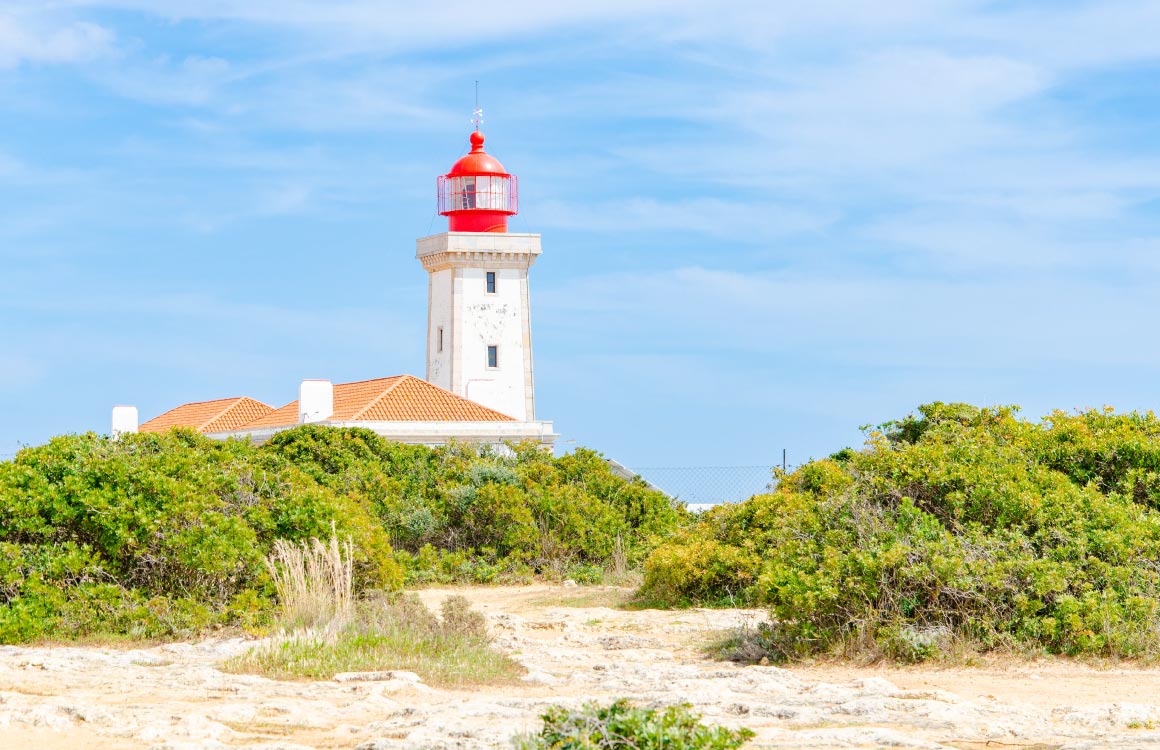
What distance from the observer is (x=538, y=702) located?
8.09 metres

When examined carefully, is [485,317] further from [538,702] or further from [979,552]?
[538,702]

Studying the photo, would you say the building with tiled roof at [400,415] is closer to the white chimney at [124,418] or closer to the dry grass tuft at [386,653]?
the white chimney at [124,418]

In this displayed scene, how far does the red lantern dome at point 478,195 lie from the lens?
130 ft

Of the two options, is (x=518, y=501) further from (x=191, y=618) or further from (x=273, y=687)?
(x=273, y=687)

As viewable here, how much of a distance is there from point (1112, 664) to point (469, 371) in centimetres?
2928

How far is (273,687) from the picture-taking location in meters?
8.66

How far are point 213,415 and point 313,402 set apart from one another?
7244 mm

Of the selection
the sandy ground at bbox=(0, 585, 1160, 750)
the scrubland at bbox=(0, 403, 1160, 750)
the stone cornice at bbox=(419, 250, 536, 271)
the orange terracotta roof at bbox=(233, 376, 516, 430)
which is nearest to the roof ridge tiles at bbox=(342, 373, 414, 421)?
the orange terracotta roof at bbox=(233, 376, 516, 430)

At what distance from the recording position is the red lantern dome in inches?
1559

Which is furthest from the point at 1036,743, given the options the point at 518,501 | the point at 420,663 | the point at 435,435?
the point at 435,435

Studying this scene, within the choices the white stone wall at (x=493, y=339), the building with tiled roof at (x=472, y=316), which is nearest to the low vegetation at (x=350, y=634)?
the building with tiled roof at (x=472, y=316)

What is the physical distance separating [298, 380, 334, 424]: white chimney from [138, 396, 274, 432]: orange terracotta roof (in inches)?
196

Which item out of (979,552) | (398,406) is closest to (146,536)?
(979,552)

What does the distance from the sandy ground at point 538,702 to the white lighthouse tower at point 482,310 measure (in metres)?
27.4
